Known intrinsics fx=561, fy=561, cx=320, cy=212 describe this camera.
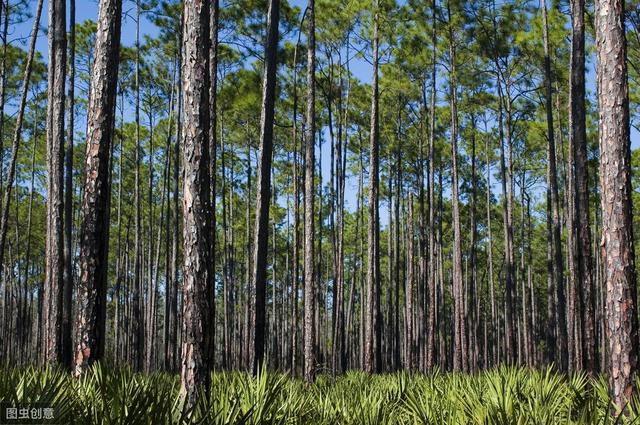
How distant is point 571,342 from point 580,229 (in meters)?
13.5

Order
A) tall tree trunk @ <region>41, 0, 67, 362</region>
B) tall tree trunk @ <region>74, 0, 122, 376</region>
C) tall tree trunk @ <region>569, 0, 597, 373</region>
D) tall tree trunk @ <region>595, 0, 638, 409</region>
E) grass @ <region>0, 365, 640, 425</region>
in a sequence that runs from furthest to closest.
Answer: tall tree trunk @ <region>41, 0, 67, 362</region> < tall tree trunk @ <region>569, 0, 597, 373</region> < tall tree trunk @ <region>74, 0, 122, 376</region> < tall tree trunk @ <region>595, 0, 638, 409</region> < grass @ <region>0, 365, 640, 425</region>

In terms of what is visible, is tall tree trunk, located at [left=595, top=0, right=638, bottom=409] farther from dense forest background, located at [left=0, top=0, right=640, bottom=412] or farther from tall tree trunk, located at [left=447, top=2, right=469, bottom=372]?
tall tree trunk, located at [left=447, top=2, right=469, bottom=372]

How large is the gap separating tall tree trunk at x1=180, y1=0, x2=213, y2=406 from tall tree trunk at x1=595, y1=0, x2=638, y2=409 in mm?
4300

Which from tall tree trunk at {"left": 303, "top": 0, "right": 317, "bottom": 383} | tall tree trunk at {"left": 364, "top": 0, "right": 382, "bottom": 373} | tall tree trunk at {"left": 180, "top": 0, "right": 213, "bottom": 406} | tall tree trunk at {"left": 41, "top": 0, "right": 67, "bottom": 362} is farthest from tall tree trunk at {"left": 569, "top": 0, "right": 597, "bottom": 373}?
tall tree trunk at {"left": 41, "top": 0, "right": 67, "bottom": 362}

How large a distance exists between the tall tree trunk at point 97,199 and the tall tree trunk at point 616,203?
6.31m

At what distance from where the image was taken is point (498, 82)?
2188 centimetres

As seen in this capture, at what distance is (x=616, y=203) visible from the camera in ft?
20.3

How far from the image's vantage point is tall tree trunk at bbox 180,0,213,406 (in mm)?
5707

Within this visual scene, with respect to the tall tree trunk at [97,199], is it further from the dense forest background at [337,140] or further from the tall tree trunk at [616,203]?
the tall tree trunk at [616,203]

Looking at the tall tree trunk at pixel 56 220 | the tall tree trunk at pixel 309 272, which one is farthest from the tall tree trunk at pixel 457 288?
the tall tree trunk at pixel 56 220

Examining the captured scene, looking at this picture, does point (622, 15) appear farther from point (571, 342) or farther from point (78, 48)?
point (78, 48)

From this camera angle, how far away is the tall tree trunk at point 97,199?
7496 millimetres

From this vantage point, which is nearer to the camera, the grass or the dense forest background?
the grass

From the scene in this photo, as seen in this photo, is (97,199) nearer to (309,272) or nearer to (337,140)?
(309,272)
